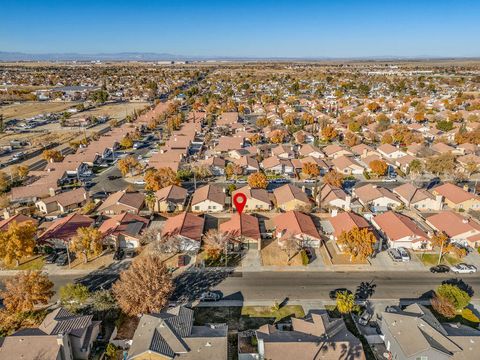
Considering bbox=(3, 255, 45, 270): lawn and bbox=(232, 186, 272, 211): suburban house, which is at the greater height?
bbox=(232, 186, 272, 211): suburban house

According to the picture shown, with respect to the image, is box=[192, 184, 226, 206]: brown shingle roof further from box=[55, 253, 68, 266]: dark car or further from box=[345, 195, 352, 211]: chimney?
box=[55, 253, 68, 266]: dark car

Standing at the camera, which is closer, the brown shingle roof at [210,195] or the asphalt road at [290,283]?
the asphalt road at [290,283]

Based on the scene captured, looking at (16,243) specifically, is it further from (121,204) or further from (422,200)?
(422,200)

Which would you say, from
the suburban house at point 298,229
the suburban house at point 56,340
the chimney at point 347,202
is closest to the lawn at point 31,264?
the suburban house at point 56,340

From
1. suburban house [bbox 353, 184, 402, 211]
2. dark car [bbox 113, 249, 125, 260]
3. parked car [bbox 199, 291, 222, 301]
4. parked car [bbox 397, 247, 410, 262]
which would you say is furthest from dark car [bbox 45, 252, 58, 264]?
suburban house [bbox 353, 184, 402, 211]

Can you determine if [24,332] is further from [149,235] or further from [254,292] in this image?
[254,292]

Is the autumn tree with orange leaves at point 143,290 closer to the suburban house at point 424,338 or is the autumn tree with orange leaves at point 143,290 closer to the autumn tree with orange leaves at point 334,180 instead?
the suburban house at point 424,338

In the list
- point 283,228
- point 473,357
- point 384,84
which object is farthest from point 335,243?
point 384,84
